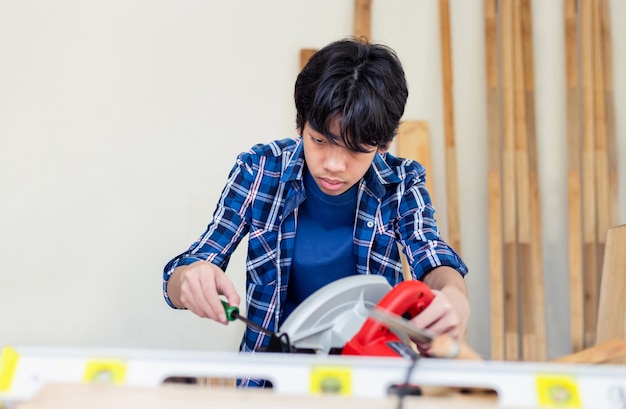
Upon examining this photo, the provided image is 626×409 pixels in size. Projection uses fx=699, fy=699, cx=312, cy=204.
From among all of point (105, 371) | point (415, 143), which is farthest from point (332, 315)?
point (415, 143)

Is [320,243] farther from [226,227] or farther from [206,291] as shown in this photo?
[206,291]

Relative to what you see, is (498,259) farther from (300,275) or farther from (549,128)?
(300,275)

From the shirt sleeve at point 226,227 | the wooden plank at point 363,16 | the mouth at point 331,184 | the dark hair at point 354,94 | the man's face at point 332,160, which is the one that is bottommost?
the shirt sleeve at point 226,227

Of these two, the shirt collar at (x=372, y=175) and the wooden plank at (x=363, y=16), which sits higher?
the wooden plank at (x=363, y=16)

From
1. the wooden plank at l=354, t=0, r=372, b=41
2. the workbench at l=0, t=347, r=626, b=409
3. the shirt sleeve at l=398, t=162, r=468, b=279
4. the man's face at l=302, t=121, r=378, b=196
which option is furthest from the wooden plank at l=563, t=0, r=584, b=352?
Answer: the workbench at l=0, t=347, r=626, b=409

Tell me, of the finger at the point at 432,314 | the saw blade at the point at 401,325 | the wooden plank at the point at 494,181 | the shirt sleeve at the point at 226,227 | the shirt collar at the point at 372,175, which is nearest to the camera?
the saw blade at the point at 401,325

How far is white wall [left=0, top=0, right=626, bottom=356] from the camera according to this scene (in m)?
2.81

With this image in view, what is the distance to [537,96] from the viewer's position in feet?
9.77

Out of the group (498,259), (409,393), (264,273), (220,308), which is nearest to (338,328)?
(220,308)

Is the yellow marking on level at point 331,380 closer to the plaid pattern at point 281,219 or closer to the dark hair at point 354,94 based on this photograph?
the dark hair at point 354,94

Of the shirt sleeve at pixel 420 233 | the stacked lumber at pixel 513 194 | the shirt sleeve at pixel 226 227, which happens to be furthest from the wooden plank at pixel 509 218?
the shirt sleeve at pixel 226 227

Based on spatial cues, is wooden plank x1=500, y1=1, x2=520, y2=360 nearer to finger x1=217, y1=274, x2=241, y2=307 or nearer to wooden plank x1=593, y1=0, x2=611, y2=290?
wooden plank x1=593, y1=0, x2=611, y2=290

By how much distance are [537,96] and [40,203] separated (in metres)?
2.11

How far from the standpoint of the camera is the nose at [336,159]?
1384 mm
